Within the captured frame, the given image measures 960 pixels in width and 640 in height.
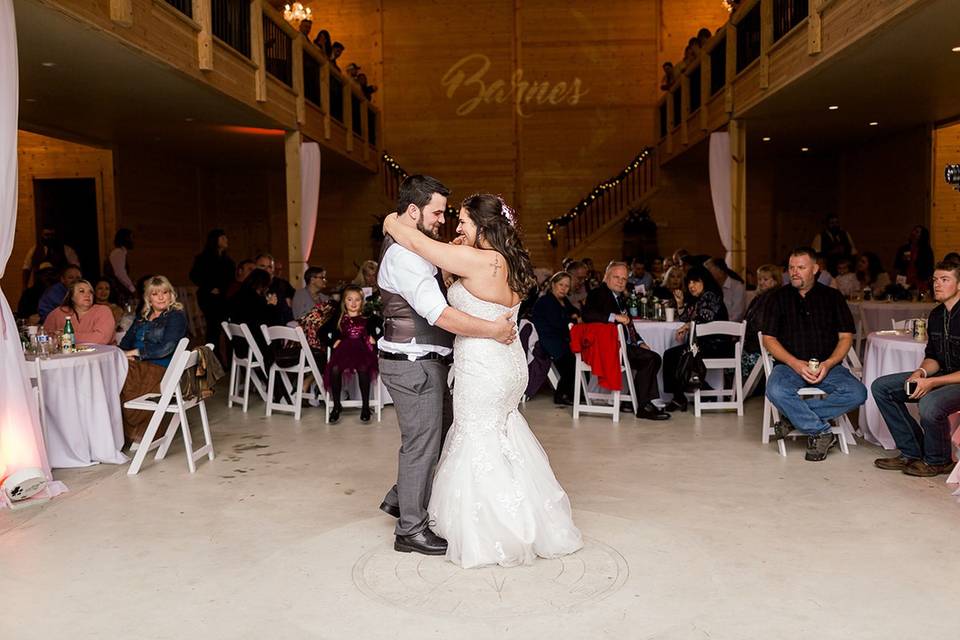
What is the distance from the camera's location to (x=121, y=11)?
567 cm

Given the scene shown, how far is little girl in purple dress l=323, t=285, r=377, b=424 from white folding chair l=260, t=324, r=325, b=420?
0.54ft

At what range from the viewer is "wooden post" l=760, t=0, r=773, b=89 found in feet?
28.1

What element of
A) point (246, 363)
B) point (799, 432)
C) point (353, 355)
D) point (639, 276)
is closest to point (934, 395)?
point (799, 432)

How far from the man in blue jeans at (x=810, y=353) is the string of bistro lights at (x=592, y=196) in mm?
9772

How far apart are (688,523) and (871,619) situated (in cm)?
110

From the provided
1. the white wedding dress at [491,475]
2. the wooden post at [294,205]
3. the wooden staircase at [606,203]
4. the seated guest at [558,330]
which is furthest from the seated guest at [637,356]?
the wooden staircase at [606,203]

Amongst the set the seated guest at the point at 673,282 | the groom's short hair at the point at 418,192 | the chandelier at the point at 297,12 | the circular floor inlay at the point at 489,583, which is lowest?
the circular floor inlay at the point at 489,583

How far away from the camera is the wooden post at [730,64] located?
1009 centimetres

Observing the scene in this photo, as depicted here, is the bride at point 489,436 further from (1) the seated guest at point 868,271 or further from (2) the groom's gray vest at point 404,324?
(1) the seated guest at point 868,271

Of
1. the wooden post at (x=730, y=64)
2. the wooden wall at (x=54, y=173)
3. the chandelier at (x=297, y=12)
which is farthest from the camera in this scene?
the chandelier at (x=297, y=12)

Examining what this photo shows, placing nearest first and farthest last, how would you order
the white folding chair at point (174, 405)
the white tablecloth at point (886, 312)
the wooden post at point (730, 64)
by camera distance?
the white folding chair at point (174, 405)
the white tablecloth at point (886, 312)
the wooden post at point (730, 64)

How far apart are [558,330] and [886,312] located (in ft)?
11.5

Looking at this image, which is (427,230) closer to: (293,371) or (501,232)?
(501,232)

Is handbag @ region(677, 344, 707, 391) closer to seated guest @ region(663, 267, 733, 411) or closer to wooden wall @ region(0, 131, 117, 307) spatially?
seated guest @ region(663, 267, 733, 411)
